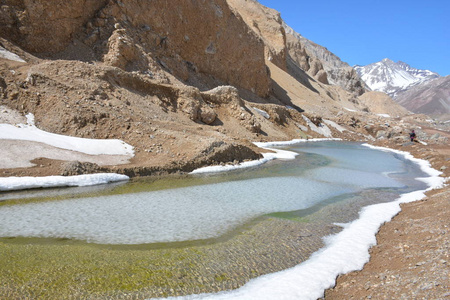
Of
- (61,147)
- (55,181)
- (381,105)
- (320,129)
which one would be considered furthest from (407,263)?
(381,105)

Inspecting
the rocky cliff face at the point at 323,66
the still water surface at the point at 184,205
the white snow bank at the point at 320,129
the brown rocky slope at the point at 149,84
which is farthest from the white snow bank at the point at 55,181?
the rocky cliff face at the point at 323,66

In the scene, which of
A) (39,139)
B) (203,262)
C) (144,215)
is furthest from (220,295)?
(39,139)

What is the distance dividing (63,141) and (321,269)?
1272cm

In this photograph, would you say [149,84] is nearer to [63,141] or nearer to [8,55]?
[8,55]

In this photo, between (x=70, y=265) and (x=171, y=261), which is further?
(x=171, y=261)

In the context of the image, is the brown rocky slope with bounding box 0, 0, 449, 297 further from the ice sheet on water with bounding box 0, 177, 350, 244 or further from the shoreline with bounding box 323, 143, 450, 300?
the shoreline with bounding box 323, 143, 450, 300

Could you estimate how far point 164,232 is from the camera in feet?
24.3

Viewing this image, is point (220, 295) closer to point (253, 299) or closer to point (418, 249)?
point (253, 299)

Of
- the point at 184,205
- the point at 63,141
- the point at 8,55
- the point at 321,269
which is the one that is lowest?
the point at 321,269

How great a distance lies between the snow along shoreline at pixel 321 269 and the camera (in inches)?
200

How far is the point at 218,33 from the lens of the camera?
40.8 metres

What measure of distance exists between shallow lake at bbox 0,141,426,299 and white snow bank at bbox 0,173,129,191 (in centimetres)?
49

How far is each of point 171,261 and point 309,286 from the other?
240 cm

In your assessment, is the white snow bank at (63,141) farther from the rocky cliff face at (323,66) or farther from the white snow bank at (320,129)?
the rocky cliff face at (323,66)
